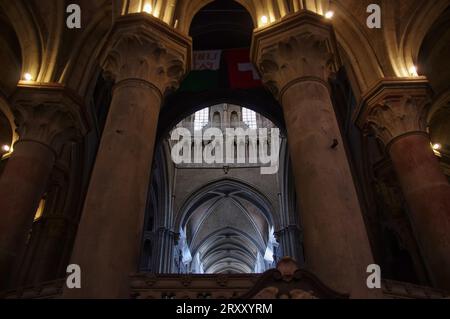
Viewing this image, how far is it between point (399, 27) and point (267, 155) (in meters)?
15.2

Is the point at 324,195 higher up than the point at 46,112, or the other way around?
→ the point at 46,112

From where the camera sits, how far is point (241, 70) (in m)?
10.6

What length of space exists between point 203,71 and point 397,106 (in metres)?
5.94

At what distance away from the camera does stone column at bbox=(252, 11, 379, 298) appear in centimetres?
393

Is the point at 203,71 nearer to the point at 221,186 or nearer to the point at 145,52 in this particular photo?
the point at 145,52

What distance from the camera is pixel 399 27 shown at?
8.10 meters

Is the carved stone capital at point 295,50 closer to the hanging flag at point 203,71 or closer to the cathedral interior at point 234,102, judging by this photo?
the cathedral interior at point 234,102

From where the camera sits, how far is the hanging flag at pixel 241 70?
10.3 meters

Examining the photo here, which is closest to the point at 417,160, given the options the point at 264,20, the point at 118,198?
the point at 264,20

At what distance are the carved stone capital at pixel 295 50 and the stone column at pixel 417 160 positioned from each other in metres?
1.94
